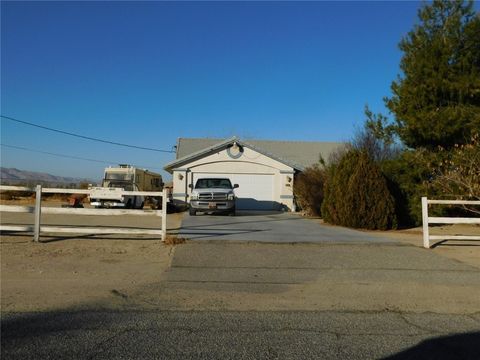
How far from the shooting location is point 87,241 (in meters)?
10.9

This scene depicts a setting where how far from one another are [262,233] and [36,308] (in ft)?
27.7

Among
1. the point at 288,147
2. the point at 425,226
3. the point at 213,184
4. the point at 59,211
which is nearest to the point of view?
the point at 59,211

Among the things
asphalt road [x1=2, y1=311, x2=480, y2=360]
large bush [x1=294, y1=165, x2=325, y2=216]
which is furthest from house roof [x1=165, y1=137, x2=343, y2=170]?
asphalt road [x1=2, y1=311, x2=480, y2=360]

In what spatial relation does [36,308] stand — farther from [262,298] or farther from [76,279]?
[262,298]

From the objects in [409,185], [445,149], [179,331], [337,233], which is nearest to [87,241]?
[179,331]

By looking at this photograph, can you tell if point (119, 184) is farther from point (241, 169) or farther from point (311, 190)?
point (311, 190)

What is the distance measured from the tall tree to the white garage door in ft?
34.1

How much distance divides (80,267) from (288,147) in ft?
105

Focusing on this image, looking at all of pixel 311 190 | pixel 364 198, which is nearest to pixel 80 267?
pixel 364 198

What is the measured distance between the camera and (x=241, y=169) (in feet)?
92.5

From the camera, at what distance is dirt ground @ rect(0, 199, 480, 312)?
6.46 meters

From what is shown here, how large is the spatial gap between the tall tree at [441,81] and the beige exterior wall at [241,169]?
9.82 metres

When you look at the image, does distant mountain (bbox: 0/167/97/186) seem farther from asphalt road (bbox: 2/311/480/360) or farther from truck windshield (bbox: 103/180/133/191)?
asphalt road (bbox: 2/311/480/360)

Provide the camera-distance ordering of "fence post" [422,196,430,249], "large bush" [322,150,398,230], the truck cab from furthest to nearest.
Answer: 1. the truck cab
2. "large bush" [322,150,398,230]
3. "fence post" [422,196,430,249]
